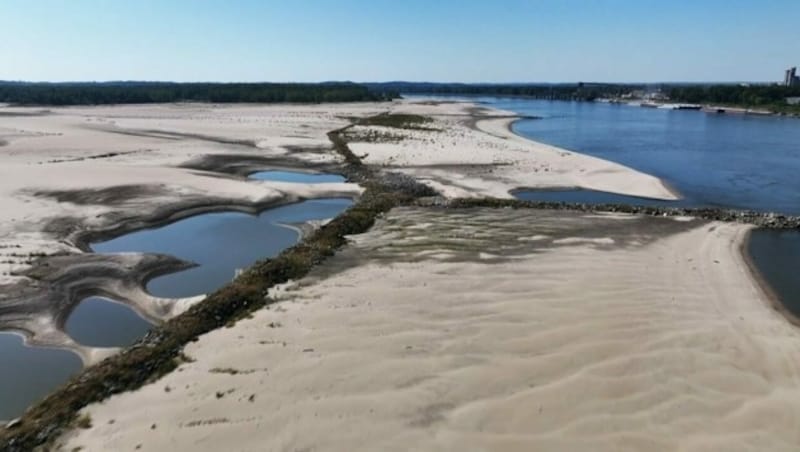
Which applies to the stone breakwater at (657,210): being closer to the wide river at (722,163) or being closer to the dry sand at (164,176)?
the wide river at (722,163)

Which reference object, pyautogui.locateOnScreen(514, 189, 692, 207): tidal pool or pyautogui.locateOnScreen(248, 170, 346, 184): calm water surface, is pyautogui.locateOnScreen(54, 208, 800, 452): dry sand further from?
pyautogui.locateOnScreen(248, 170, 346, 184): calm water surface

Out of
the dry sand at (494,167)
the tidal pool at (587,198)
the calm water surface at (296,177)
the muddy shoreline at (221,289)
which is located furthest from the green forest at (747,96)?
the calm water surface at (296,177)

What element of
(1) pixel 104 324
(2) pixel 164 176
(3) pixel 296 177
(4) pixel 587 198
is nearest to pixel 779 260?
(4) pixel 587 198

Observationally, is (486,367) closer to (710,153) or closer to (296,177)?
(296,177)

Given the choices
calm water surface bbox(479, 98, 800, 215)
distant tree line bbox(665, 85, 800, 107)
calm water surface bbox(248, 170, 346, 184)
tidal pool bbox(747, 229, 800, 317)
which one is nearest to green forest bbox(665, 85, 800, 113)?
distant tree line bbox(665, 85, 800, 107)

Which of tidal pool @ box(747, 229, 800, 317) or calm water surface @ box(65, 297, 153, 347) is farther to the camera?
tidal pool @ box(747, 229, 800, 317)

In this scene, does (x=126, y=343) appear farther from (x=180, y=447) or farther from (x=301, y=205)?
(x=301, y=205)

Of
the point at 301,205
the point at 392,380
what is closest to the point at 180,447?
the point at 392,380

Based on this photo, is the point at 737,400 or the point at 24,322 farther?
the point at 24,322
